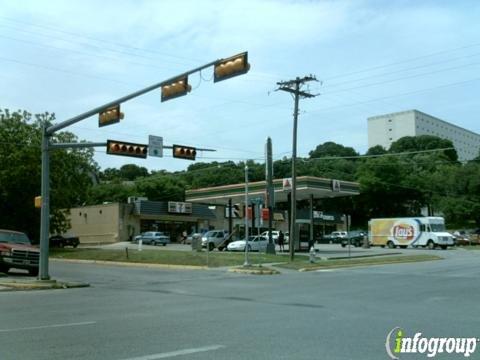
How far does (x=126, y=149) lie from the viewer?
21906mm

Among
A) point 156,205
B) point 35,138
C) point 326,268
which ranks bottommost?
point 326,268

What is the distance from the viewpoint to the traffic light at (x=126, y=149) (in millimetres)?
21547

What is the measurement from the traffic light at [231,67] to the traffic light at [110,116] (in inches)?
202

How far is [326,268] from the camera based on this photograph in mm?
31969

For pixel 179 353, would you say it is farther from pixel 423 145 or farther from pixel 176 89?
pixel 423 145

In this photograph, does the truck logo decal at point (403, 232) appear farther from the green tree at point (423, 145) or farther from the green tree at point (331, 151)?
the green tree at point (423, 145)

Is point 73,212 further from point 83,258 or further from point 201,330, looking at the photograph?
point 201,330

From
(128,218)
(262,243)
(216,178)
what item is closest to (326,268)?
(262,243)

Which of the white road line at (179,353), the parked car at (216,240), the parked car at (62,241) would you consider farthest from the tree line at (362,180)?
the white road line at (179,353)

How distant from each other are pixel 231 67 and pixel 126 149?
6644 mm

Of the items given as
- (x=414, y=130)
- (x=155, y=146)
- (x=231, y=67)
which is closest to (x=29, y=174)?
(x=155, y=146)

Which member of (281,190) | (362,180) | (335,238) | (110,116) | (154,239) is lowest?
(335,238)

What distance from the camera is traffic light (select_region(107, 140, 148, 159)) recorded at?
70.7ft

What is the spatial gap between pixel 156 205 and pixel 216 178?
19.4 m
